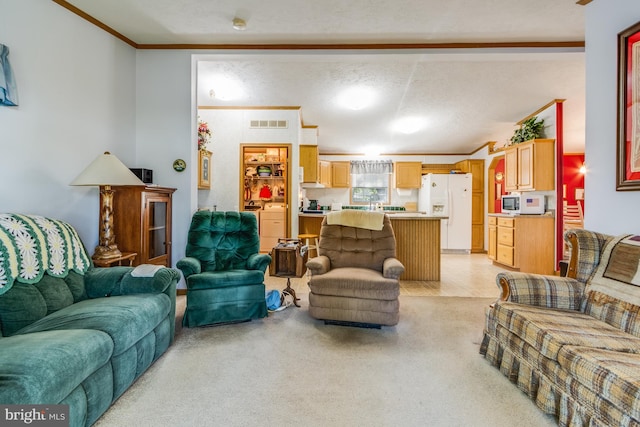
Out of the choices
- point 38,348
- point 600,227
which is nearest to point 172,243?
point 38,348

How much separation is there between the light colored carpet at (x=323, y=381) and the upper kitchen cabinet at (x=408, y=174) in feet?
18.2

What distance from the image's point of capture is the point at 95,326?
161 centimetres

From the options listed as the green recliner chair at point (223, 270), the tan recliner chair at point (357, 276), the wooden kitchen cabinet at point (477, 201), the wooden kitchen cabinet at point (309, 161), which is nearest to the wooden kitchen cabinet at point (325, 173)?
A: the wooden kitchen cabinet at point (309, 161)

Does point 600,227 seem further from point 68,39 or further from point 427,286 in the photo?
point 68,39

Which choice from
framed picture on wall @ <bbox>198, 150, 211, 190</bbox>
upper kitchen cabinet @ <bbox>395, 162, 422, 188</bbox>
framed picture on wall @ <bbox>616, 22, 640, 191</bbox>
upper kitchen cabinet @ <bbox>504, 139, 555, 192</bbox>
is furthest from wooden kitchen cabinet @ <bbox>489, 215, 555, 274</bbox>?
framed picture on wall @ <bbox>198, 150, 211, 190</bbox>

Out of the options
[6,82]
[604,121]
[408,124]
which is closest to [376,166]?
[408,124]

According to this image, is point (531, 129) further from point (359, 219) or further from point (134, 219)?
point (134, 219)

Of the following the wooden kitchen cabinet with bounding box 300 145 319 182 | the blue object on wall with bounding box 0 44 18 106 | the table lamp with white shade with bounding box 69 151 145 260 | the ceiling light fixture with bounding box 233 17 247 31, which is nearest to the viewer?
the blue object on wall with bounding box 0 44 18 106

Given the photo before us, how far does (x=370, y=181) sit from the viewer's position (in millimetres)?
8195

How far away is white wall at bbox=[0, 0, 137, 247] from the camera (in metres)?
2.36

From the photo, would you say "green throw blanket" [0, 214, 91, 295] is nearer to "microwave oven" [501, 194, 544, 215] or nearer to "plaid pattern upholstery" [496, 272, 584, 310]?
"plaid pattern upholstery" [496, 272, 584, 310]

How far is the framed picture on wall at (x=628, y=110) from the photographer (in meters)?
2.12

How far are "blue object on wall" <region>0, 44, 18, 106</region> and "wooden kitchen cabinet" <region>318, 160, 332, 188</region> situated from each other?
5585mm

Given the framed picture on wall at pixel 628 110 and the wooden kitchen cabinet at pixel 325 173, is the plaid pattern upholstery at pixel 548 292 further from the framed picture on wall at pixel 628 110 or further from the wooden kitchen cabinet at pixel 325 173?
the wooden kitchen cabinet at pixel 325 173
